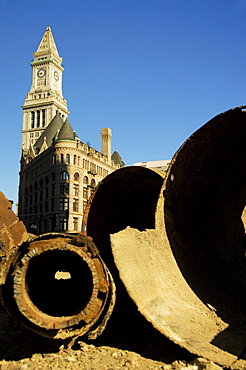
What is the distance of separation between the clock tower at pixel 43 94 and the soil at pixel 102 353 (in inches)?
2225

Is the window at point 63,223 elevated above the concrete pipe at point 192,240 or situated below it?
above

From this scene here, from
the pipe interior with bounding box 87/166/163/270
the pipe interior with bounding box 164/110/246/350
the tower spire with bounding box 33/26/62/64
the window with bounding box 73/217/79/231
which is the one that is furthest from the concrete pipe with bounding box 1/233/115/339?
the tower spire with bounding box 33/26/62/64

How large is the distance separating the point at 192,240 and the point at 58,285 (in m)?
2.49

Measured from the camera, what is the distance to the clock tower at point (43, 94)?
221 feet

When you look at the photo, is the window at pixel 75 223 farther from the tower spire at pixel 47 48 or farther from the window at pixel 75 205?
the tower spire at pixel 47 48

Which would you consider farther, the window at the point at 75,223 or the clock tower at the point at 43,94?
the clock tower at the point at 43,94

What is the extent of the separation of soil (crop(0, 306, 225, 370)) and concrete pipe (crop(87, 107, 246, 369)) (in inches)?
12.9

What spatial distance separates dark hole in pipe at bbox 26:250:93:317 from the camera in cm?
458

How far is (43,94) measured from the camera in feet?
235

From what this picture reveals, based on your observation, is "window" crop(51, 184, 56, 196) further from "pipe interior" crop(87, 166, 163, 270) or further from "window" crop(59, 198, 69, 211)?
"pipe interior" crop(87, 166, 163, 270)

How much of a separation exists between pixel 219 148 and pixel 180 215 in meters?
1.26

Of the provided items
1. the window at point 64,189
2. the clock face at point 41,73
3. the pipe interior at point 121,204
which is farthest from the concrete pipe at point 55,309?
the clock face at point 41,73

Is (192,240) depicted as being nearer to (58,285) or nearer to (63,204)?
(58,285)

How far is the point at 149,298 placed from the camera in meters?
4.09
